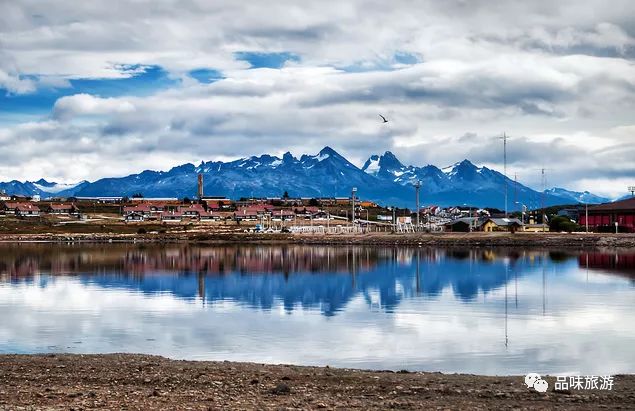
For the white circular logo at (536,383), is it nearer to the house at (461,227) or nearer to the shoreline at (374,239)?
the shoreline at (374,239)

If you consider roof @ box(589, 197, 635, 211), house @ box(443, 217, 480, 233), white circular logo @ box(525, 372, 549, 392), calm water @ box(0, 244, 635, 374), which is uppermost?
roof @ box(589, 197, 635, 211)

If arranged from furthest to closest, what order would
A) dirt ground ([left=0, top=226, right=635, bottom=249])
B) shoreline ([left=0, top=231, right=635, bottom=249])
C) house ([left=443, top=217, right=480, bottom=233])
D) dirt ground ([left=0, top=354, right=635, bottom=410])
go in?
house ([left=443, top=217, right=480, bottom=233])
dirt ground ([left=0, top=226, right=635, bottom=249])
shoreline ([left=0, top=231, right=635, bottom=249])
dirt ground ([left=0, top=354, right=635, bottom=410])

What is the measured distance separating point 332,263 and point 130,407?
7066 cm

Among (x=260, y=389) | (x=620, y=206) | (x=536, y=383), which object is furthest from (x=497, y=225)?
(x=260, y=389)

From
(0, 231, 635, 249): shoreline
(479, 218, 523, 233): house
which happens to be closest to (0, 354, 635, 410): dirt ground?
(0, 231, 635, 249): shoreline

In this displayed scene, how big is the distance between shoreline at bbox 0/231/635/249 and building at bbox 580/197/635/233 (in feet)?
44.6

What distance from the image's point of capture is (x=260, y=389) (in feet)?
59.4

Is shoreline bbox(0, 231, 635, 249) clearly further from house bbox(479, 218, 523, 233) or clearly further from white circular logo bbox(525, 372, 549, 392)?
white circular logo bbox(525, 372, 549, 392)

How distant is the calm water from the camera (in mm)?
26438

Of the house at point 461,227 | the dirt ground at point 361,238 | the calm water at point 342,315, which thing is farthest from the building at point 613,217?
the calm water at point 342,315

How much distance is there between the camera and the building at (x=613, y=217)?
134375 mm

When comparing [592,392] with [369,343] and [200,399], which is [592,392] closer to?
[200,399]

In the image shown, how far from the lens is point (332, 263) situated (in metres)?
86.1

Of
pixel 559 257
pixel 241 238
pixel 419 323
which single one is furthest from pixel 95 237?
pixel 419 323
